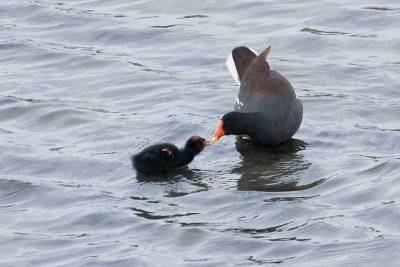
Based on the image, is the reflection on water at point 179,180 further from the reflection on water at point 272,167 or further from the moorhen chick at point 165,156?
the reflection on water at point 272,167

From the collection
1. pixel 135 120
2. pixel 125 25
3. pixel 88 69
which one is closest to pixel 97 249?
pixel 135 120

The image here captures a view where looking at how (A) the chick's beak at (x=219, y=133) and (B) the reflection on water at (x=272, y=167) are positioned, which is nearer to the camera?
(B) the reflection on water at (x=272, y=167)

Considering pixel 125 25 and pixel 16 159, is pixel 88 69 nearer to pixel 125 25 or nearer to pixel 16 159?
pixel 125 25

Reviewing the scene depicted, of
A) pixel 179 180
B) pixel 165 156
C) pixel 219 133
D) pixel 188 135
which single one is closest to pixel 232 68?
pixel 188 135

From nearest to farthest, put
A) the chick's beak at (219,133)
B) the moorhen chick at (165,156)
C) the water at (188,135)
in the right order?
the water at (188,135) < the moorhen chick at (165,156) < the chick's beak at (219,133)

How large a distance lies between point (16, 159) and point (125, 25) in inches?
171

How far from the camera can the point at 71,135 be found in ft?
33.3

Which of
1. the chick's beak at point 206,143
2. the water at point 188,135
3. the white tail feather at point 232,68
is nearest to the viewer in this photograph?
the water at point 188,135

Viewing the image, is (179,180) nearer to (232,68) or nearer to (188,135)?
(188,135)

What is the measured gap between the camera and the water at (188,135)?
7.52m

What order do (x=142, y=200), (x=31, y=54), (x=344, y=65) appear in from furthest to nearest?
1. (x=31, y=54)
2. (x=344, y=65)
3. (x=142, y=200)

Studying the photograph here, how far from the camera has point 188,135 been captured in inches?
397

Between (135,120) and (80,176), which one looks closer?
(80,176)

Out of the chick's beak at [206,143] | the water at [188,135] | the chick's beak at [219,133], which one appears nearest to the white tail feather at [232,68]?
the water at [188,135]
